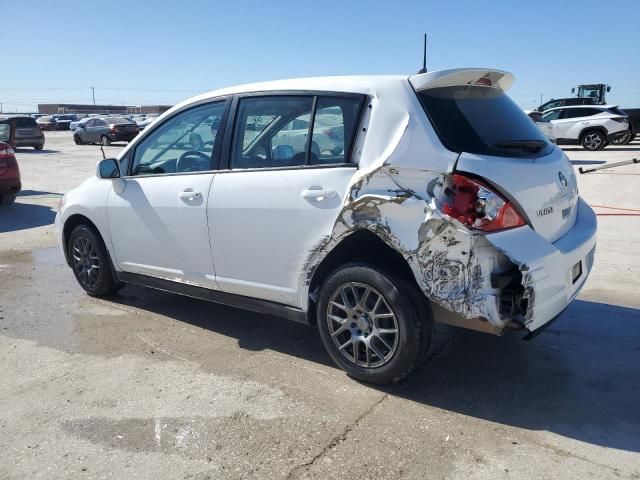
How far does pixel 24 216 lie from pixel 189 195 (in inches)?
295

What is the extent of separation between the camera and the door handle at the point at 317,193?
3447mm

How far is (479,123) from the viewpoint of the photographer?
3408mm

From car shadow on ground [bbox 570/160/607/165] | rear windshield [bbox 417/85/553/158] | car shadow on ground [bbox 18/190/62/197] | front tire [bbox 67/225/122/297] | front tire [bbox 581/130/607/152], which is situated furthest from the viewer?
front tire [bbox 581/130/607/152]

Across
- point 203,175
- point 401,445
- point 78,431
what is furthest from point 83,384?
point 401,445

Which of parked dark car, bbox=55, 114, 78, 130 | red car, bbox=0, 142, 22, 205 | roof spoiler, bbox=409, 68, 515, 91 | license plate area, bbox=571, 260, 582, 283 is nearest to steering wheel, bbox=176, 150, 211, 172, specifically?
roof spoiler, bbox=409, 68, 515, 91

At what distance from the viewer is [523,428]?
3.06 meters

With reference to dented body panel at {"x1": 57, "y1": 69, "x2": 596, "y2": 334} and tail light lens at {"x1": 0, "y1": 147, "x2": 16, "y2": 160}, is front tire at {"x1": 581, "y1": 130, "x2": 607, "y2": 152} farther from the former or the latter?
dented body panel at {"x1": 57, "y1": 69, "x2": 596, "y2": 334}

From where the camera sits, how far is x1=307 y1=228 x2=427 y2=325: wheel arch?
3354 millimetres

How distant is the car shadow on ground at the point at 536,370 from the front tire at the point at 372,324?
0.23 metres

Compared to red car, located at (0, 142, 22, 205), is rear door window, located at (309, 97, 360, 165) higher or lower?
higher

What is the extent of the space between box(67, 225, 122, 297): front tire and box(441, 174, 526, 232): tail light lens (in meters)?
3.40

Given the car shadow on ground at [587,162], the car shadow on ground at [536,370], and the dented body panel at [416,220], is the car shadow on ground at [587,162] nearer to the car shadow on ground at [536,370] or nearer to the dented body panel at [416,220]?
the car shadow on ground at [536,370]

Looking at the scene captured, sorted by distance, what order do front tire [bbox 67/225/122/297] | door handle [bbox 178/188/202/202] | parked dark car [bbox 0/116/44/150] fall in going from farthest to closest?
parked dark car [bbox 0/116/44/150] < front tire [bbox 67/225/122/297] < door handle [bbox 178/188/202/202]

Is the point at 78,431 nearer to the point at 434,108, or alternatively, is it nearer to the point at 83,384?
the point at 83,384
